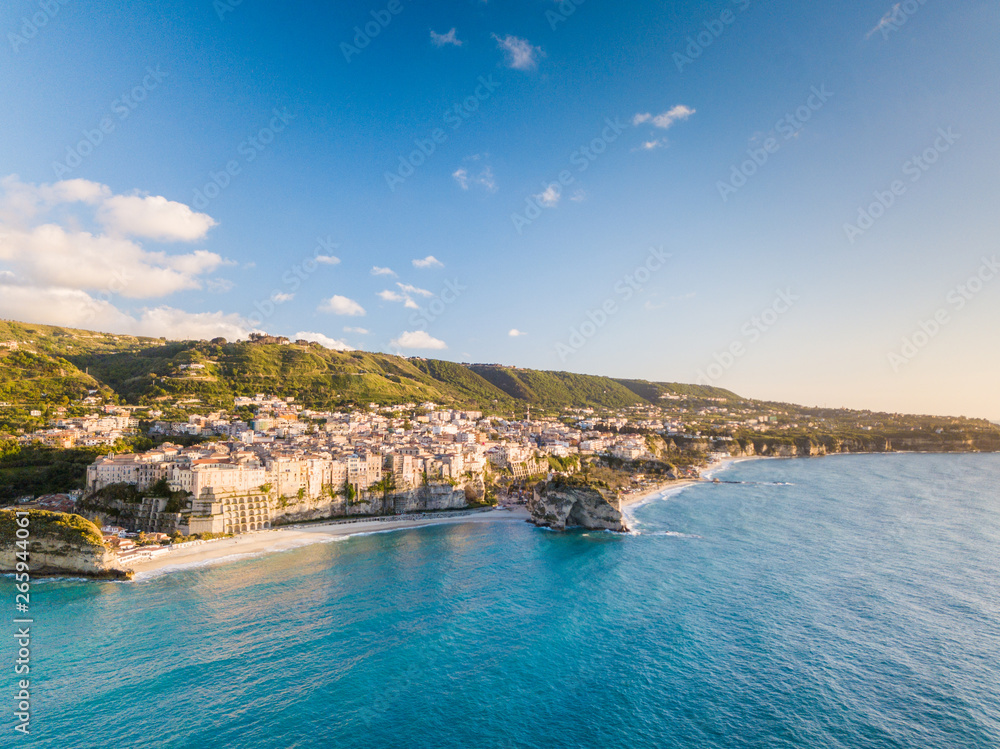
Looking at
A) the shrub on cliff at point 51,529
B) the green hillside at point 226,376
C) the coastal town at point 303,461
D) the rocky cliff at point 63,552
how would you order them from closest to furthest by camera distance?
the shrub on cliff at point 51,529, the rocky cliff at point 63,552, the coastal town at point 303,461, the green hillside at point 226,376

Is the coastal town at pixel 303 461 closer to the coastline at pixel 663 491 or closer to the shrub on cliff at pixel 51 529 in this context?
the coastline at pixel 663 491

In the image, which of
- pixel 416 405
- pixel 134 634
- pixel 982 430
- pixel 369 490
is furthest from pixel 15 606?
pixel 982 430

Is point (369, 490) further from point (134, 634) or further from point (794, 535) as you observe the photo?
point (794, 535)

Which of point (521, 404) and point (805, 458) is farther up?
point (521, 404)

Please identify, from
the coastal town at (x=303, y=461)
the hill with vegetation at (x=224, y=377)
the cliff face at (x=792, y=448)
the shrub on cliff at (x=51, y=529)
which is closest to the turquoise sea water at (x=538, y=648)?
the shrub on cliff at (x=51, y=529)

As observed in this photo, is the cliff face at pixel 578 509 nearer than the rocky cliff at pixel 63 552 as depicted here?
No
